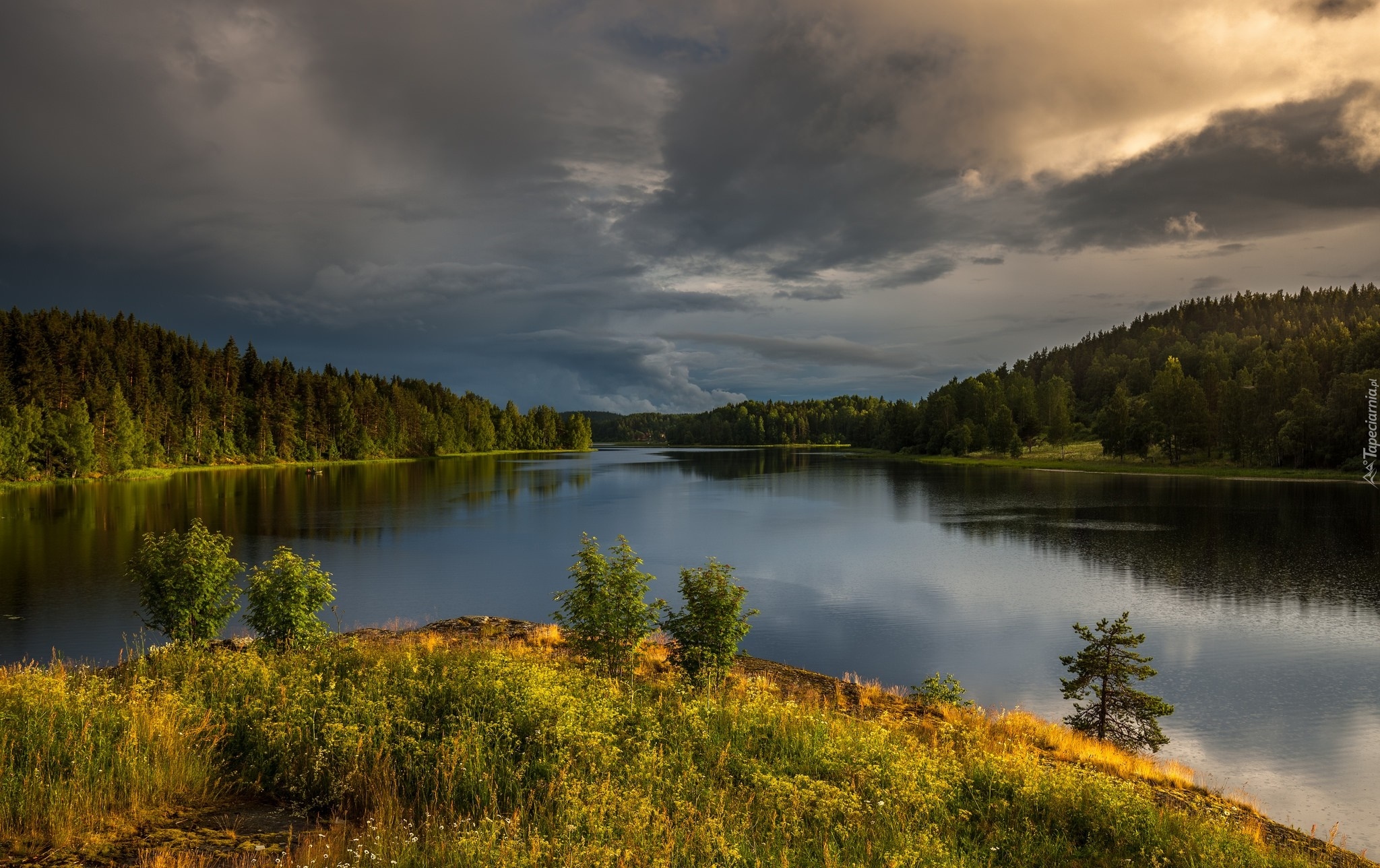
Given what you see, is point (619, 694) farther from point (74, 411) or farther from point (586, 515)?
point (74, 411)

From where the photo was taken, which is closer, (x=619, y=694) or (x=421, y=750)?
(x=421, y=750)

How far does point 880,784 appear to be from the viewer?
30.8 feet

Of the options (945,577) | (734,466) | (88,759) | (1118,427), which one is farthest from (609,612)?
(734,466)

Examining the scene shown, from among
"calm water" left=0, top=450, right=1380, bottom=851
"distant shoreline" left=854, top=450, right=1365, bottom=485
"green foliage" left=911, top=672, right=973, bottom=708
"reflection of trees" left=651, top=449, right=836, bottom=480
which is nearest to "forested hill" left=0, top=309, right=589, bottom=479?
"calm water" left=0, top=450, right=1380, bottom=851

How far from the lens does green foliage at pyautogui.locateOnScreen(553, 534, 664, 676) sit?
16.7 m

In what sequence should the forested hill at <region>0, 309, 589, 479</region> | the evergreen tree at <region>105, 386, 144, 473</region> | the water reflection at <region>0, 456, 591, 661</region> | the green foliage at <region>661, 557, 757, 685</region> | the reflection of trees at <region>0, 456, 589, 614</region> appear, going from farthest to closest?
the evergreen tree at <region>105, 386, 144, 473</region>, the forested hill at <region>0, 309, 589, 479</region>, the reflection of trees at <region>0, 456, 589, 614</region>, the water reflection at <region>0, 456, 591, 661</region>, the green foliage at <region>661, 557, 757, 685</region>

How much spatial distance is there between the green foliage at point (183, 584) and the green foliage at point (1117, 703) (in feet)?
71.2

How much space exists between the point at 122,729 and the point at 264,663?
168 inches

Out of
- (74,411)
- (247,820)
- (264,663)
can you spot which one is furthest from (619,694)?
(74,411)

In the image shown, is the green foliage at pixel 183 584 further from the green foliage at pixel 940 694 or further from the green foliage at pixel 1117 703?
the green foliage at pixel 1117 703

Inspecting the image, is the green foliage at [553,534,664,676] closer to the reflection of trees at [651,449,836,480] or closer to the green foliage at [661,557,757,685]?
the green foliage at [661,557,757,685]

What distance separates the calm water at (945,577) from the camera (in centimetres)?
1967

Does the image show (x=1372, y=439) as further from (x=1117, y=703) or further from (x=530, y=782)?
(x=530, y=782)

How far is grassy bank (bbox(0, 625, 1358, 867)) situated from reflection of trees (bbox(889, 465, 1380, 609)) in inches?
1175
